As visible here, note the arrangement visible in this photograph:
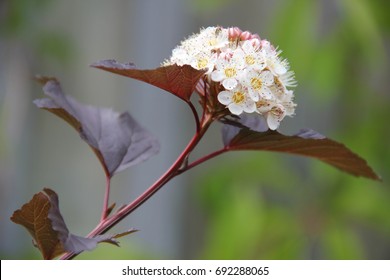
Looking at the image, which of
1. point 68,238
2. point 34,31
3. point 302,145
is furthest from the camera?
point 34,31

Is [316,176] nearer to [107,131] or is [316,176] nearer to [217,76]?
[107,131]

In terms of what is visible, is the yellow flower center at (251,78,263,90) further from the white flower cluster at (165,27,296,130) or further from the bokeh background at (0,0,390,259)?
the bokeh background at (0,0,390,259)

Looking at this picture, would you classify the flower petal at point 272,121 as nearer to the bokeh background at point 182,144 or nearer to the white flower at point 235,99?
the white flower at point 235,99

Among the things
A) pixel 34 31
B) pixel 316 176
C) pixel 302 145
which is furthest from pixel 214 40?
pixel 34 31

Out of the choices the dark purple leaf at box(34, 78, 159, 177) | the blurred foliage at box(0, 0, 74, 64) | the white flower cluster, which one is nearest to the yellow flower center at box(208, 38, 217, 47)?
the white flower cluster

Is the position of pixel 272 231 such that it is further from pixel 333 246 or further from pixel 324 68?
pixel 324 68

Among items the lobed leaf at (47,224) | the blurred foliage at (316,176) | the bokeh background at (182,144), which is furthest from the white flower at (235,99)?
the bokeh background at (182,144)
